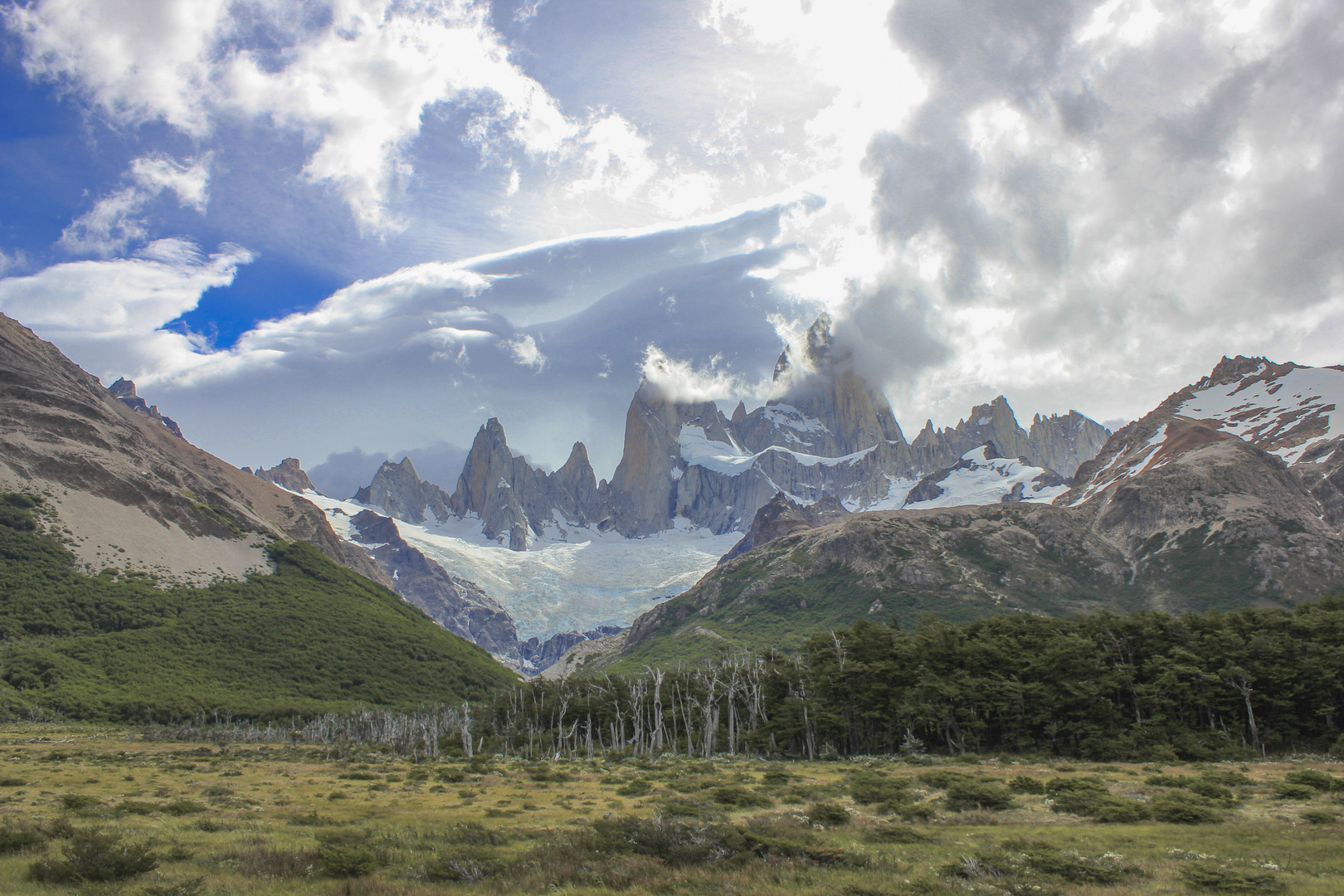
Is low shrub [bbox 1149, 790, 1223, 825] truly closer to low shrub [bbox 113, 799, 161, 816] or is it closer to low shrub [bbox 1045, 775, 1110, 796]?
low shrub [bbox 1045, 775, 1110, 796]

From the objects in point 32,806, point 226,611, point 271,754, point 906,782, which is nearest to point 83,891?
point 32,806

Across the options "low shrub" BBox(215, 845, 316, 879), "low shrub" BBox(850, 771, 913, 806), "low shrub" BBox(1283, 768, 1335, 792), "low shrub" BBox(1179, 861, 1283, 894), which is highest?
"low shrub" BBox(215, 845, 316, 879)

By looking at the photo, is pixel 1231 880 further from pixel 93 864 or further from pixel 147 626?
pixel 147 626

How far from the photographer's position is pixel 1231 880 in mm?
17594

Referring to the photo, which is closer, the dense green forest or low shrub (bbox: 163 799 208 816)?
low shrub (bbox: 163 799 208 816)

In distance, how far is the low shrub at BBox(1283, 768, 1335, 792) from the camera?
107 feet

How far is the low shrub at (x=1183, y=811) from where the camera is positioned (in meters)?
27.0

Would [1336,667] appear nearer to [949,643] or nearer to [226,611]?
[949,643]

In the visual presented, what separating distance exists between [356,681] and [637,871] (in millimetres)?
166089

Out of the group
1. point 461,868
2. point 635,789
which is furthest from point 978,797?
point 461,868

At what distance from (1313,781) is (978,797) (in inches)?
632

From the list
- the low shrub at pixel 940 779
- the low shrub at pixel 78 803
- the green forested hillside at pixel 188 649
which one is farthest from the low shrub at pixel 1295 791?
the green forested hillside at pixel 188 649

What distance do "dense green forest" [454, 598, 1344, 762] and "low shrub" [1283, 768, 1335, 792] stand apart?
18.8 metres

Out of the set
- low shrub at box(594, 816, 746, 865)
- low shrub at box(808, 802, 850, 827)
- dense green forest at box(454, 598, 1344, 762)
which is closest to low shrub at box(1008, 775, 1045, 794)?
low shrub at box(808, 802, 850, 827)
